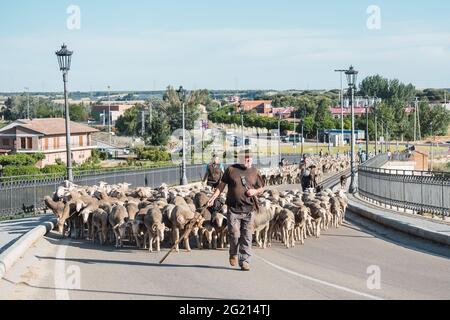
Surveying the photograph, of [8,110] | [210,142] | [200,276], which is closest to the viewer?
[200,276]

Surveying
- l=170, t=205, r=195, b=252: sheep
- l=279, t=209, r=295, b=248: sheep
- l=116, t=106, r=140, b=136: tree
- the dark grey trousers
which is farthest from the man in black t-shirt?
l=116, t=106, r=140, b=136: tree

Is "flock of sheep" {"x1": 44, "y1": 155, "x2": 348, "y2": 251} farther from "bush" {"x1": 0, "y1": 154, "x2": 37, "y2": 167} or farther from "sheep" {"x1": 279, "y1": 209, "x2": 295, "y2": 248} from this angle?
"bush" {"x1": 0, "y1": 154, "x2": 37, "y2": 167}

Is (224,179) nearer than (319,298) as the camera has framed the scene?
No

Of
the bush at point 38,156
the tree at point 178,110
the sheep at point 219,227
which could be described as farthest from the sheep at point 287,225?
the tree at point 178,110

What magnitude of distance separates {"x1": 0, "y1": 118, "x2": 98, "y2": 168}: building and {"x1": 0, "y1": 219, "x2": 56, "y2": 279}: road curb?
5328 cm

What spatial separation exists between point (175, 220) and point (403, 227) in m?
5.64

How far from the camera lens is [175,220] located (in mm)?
14391

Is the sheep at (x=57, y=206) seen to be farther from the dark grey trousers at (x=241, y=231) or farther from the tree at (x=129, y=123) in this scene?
the tree at (x=129, y=123)

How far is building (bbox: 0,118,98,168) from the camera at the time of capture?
7125cm

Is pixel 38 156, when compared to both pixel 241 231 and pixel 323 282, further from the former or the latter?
pixel 323 282

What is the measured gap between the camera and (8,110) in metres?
163
